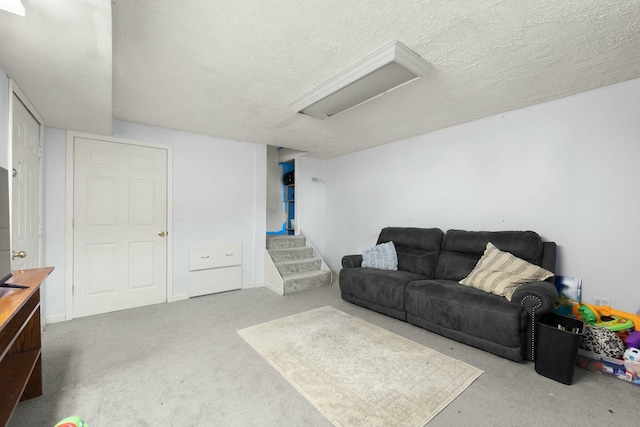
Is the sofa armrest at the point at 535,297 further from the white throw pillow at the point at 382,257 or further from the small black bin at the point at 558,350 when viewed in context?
the white throw pillow at the point at 382,257

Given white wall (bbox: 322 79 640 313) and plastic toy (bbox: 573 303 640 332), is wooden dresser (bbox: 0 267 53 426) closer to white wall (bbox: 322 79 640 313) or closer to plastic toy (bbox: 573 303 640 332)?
plastic toy (bbox: 573 303 640 332)

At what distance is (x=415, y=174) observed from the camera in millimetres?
3926

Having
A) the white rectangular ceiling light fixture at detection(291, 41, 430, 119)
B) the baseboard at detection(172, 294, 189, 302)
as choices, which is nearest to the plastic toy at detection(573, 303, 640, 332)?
the white rectangular ceiling light fixture at detection(291, 41, 430, 119)

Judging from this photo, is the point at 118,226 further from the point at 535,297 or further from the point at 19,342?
the point at 535,297

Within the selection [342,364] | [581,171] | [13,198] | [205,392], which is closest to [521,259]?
[581,171]

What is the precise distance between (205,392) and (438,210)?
325 centimetres

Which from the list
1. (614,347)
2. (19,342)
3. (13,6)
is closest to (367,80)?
(13,6)

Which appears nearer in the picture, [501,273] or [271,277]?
[501,273]

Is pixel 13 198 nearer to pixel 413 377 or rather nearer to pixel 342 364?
pixel 342 364

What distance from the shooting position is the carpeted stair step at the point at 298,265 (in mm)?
4387

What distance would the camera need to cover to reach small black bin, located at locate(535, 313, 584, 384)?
74.1 inches

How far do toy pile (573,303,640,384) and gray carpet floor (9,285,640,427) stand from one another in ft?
0.25

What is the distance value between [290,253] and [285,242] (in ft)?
0.94

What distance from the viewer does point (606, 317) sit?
7.37 ft
